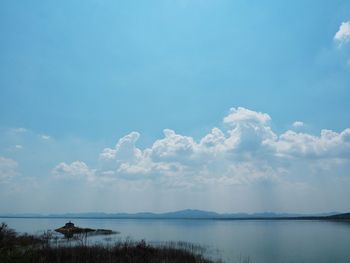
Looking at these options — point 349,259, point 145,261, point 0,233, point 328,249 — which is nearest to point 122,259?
point 145,261

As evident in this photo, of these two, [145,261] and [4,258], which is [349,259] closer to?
[145,261]

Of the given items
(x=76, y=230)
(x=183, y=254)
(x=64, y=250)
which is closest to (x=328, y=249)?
(x=183, y=254)

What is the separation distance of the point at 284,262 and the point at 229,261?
196 inches

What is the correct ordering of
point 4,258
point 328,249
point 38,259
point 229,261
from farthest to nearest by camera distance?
point 328,249 → point 229,261 → point 38,259 → point 4,258

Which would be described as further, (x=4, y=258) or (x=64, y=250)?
(x=64, y=250)

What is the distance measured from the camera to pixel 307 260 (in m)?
31.7

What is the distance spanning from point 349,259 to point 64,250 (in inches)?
1007

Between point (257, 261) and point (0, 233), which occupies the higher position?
point (0, 233)

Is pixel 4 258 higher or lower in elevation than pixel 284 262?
higher

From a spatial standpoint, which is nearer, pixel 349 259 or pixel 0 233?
pixel 0 233

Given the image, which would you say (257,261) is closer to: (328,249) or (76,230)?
(328,249)

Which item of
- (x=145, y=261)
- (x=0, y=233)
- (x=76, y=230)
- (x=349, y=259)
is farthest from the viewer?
(x=76, y=230)

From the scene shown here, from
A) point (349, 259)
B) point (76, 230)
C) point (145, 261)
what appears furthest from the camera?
point (76, 230)

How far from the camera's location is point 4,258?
14.1 metres
